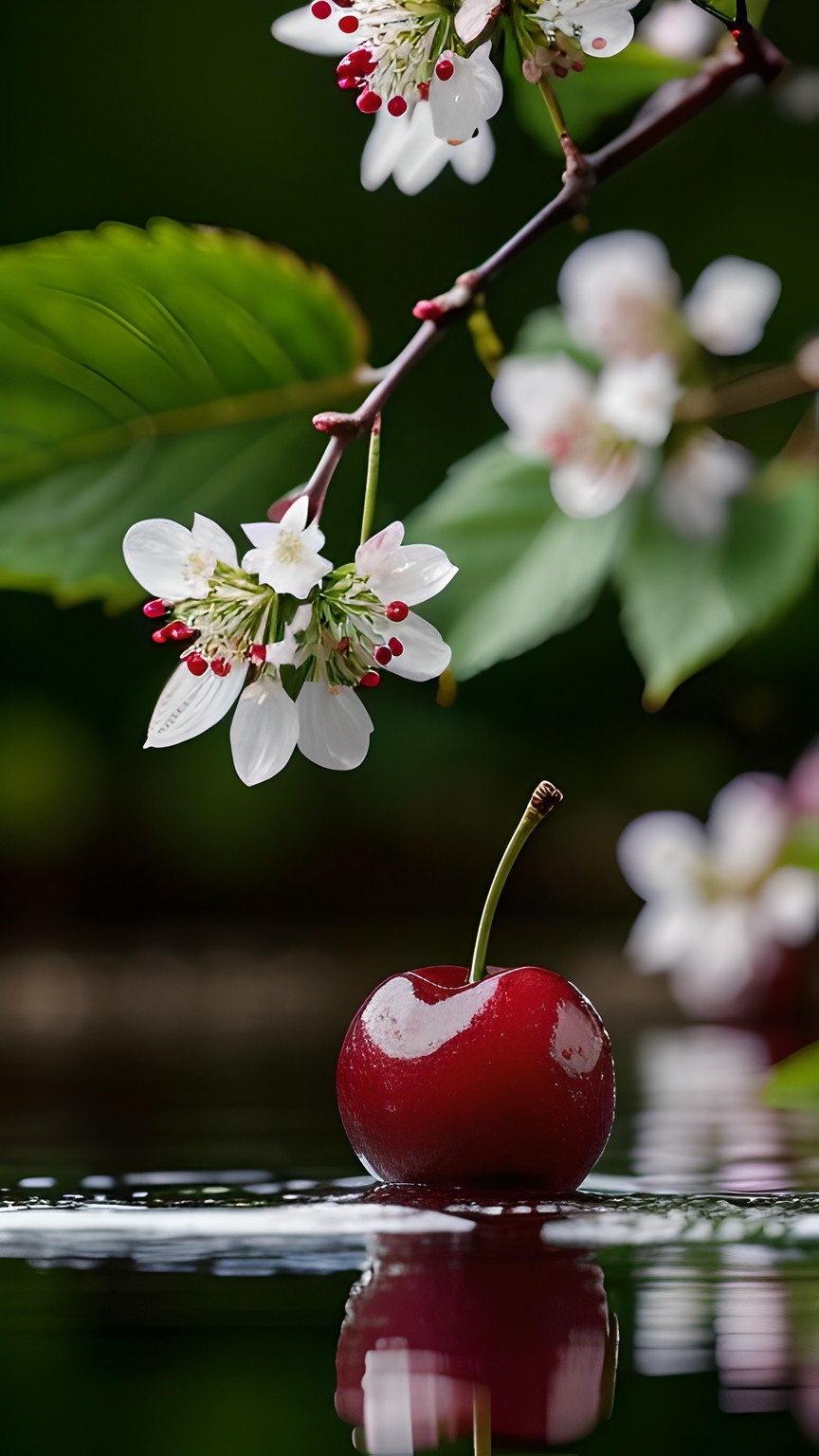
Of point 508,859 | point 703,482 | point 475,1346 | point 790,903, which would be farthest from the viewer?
point 790,903

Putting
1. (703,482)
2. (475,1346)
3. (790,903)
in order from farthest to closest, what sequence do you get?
(790,903) < (703,482) < (475,1346)

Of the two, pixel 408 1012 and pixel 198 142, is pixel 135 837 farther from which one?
pixel 408 1012

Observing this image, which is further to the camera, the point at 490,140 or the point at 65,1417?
the point at 490,140

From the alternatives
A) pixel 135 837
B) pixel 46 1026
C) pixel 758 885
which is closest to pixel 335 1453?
pixel 758 885

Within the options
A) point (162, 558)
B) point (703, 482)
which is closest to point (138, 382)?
point (162, 558)

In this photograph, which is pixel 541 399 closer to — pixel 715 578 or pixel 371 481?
pixel 715 578
